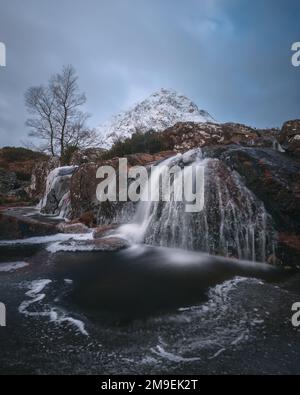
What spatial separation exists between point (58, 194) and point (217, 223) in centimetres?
876

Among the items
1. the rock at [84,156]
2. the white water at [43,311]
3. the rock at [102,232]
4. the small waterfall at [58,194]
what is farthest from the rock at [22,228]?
the rock at [84,156]

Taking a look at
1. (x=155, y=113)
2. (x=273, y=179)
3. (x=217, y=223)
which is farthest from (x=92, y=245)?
(x=155, y=113)

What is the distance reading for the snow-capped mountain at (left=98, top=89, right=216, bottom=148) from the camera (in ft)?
215

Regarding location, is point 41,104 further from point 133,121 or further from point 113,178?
point 133,121

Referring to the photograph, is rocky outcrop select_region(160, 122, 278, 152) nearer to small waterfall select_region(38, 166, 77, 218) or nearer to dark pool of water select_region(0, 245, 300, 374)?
small waterfall select_region(38, 166, 77, 218)

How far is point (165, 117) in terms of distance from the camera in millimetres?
67375

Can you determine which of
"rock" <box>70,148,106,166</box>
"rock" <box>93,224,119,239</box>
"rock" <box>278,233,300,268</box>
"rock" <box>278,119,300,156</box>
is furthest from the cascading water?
"rock" <box>70,148,106,166</box>

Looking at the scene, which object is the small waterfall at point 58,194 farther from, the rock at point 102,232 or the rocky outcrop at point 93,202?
the rock at point 102,232

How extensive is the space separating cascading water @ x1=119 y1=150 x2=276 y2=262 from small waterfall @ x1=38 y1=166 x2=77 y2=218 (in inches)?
203

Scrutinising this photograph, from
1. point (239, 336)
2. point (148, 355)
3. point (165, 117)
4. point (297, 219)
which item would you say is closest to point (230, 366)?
point (239, 336)

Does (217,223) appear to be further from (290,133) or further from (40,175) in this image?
(40,175)

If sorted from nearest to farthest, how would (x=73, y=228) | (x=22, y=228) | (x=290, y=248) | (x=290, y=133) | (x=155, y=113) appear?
(x=290, y=248) < (x=73, y=228) < (x=22, y=228) < (x=290, y=133) < (x=155, y=113)

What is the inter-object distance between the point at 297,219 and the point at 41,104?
64.8 ft

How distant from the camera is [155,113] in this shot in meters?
73.7
